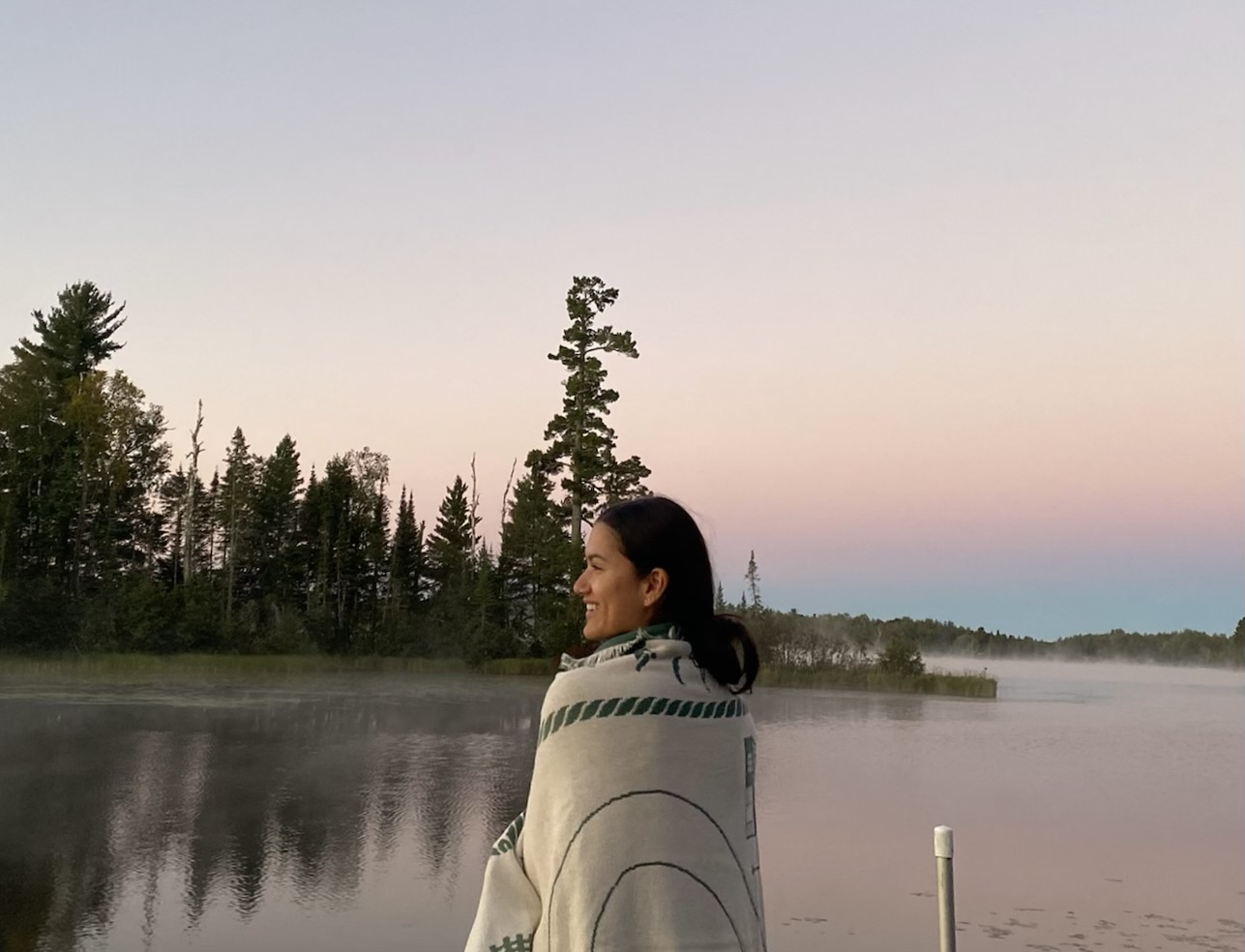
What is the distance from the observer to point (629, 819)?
1767 mm

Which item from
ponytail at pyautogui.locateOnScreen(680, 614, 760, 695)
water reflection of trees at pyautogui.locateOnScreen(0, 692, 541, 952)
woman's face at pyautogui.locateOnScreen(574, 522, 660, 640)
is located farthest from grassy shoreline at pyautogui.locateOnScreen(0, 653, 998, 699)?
woman's face at pyautogui.locateOnScreen(574, 522, 660, 640)

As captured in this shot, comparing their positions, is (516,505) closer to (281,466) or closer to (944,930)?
(281,466)

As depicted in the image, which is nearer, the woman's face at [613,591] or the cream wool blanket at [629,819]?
the cream wool blanket at [629,819]

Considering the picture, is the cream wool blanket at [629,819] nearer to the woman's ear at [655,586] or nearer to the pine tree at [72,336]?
the woman's ear at [655,586]

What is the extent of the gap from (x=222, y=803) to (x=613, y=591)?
965 centimetres

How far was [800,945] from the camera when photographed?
22.5 feet

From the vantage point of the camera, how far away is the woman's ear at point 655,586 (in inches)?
72.8

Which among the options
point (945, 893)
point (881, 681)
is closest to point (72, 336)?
point (881, 681)

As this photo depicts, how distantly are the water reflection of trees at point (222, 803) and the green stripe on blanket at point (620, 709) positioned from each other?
542cm

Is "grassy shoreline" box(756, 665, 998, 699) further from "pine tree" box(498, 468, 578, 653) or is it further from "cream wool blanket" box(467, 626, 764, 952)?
"cream wool blanket" box(467, 626, 764, 952)

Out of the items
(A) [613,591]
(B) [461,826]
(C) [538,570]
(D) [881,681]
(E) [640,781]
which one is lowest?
(B) [461,826]

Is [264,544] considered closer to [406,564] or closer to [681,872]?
[406,564]

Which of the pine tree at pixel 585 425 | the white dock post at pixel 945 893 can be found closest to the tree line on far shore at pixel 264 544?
the pine tree at pixel 585 425

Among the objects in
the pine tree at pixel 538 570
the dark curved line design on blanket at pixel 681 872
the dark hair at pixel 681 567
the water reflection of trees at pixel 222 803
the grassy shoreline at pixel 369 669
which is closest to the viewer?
the dark curved line design on blanket at pixel 681 872
